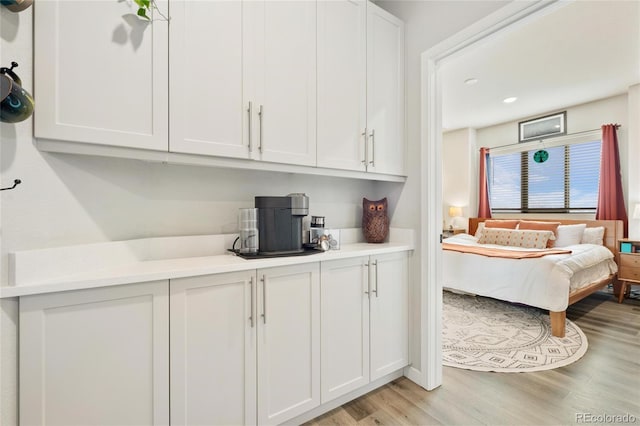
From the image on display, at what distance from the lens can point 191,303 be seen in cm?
124

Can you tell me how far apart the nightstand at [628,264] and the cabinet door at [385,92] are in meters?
3.80

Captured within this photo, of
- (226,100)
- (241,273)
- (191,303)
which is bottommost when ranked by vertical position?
(191,303)

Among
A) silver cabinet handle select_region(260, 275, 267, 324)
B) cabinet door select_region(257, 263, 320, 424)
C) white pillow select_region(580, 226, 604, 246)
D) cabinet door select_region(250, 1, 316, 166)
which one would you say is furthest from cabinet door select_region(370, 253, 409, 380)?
white pillow select_region(580, 226, 604, 246)

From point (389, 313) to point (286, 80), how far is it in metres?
1.55

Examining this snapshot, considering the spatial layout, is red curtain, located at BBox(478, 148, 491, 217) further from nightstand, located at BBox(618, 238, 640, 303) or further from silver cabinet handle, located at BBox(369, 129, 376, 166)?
silver cabinet handle, located at BBox(369, 129, 376, 166)

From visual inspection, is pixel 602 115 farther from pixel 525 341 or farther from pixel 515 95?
pixel 525 341

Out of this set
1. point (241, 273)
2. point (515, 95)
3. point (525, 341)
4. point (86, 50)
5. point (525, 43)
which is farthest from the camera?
point (515, 95)

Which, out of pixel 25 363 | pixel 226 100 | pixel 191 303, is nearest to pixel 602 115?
pixel 226 100

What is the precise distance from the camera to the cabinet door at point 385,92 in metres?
1.97

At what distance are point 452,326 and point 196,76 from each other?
305 cm

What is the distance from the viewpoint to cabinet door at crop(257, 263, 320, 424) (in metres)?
1.42

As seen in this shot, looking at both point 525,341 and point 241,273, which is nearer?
point 241,273

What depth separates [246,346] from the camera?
137 centimetres

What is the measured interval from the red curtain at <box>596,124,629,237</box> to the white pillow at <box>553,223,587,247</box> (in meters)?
0.43
